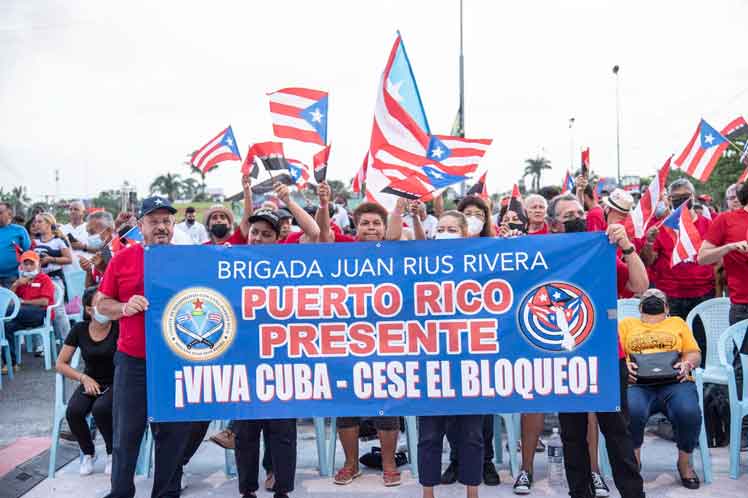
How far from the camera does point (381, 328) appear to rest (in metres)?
4.55

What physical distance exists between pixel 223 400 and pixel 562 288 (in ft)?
7.08

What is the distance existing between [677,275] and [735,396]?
6.05 ft

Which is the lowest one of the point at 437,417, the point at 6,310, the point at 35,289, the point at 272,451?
the point at 272,451

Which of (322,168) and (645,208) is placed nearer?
(645,208)

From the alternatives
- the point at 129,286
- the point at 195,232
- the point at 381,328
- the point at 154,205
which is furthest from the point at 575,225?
the point at 195,232

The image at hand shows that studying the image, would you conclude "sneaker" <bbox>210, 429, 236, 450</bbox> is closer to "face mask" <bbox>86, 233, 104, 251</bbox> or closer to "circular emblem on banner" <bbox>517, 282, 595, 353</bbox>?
"circular emblem on banner" <bbox>517, 282, 595, 353</bbox>

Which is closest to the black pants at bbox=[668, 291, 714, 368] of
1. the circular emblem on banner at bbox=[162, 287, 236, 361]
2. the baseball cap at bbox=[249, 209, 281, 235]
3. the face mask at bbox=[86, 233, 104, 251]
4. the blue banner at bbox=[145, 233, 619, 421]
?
the blue banner at bbox=[145, 233, 619, 421]

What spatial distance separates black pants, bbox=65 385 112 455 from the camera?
5.31 m

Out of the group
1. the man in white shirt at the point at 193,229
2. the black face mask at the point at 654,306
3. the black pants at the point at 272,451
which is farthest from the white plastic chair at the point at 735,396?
the man in white shirt at the point at 193,229

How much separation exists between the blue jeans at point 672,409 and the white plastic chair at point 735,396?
0.31m

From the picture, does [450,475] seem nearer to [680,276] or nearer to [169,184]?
[680,276]

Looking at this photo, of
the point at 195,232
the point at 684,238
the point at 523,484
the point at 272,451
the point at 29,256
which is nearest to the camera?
the point at 272,451

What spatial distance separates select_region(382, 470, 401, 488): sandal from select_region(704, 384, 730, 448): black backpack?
8.41 ft

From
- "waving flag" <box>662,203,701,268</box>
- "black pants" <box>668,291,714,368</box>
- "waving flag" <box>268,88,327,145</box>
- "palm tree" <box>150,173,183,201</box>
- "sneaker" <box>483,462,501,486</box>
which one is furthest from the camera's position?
"palm tree" <box>150,173,183,201</box>
